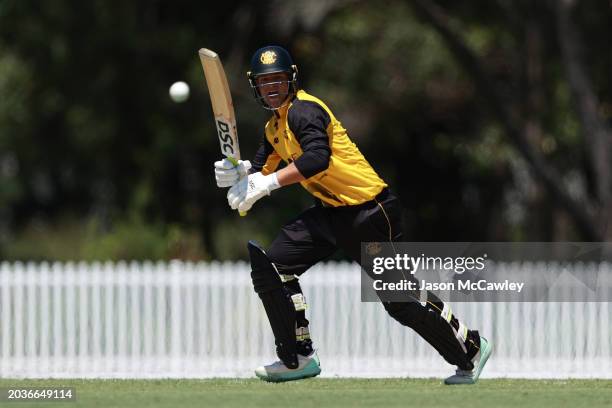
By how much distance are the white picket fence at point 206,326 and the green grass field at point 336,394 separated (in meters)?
2.48

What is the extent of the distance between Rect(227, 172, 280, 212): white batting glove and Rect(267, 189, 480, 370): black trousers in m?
0.40

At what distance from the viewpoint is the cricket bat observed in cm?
735

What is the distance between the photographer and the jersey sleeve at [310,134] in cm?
712

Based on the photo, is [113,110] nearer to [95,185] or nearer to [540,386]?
[95,185]

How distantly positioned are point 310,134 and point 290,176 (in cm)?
26

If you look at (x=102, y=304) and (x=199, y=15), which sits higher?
(x=199, y=15)

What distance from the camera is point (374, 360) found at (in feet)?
36.1

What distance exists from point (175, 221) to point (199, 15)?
374cm

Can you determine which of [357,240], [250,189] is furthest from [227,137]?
[357,240]

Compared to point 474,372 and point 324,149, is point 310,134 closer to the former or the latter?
point 324,149

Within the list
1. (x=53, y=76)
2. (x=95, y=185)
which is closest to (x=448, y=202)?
(x=53, y=76)

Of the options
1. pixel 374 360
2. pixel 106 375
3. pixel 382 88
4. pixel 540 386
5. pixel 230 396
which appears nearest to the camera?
pixel 230 396

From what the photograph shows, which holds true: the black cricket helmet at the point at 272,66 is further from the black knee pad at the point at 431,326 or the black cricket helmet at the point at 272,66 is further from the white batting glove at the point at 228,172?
the black knee pad at the point at 431,326

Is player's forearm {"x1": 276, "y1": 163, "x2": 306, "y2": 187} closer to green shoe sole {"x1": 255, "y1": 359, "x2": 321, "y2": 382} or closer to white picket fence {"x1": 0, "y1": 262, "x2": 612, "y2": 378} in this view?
green shoe sole {"x1": 255, "y1": 359, "x2": 321, "y2": 382}
